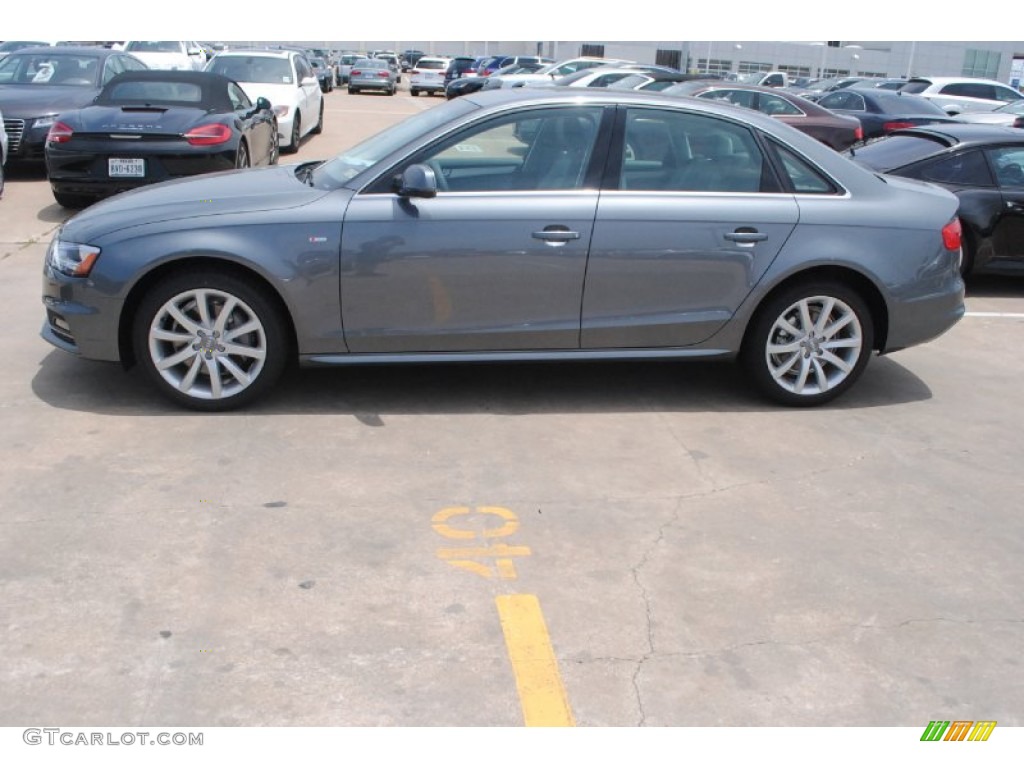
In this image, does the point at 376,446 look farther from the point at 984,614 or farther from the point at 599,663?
the point at 984,614

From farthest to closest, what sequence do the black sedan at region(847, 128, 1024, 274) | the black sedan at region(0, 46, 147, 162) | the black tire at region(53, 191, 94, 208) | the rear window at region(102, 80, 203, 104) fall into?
1. the black sedan at region(0, 46, 147, 162)
2. the rear window at region(102, 80, 203, 104)
3. the black tire at region(53, 191, 94, 208)
4. the black sedan at region(847, 128, 1024, 274)

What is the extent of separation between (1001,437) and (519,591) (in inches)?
124

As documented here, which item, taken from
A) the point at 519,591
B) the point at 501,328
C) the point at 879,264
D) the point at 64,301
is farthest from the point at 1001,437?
the point at 64,301

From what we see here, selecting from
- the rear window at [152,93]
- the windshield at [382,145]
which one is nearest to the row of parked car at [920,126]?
the windshield at [382,145]

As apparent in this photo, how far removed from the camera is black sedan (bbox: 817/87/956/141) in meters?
17.1

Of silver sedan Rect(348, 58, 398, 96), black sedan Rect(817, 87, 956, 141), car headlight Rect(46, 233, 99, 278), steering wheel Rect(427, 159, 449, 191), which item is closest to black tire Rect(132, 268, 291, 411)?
car headlight Rect(46, 233, 99, 278)

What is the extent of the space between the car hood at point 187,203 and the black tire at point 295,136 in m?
10.1

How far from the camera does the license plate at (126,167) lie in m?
9.92
